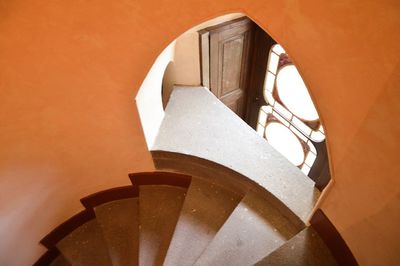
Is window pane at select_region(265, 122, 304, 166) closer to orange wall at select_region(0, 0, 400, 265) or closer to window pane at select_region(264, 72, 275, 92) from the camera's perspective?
window pane at select_region(264, 72, 275, 92)

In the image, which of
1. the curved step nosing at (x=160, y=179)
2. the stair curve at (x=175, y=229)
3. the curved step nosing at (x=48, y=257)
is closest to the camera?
the stair curve at (x=175, y=229)

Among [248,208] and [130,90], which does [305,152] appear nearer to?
[248,208]

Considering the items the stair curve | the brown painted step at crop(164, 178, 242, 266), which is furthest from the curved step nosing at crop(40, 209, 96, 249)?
the brown painted step at crop(164, 178, 242, 266)

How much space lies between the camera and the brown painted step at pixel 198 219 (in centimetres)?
191

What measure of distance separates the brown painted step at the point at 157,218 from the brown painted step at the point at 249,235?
1.46ft

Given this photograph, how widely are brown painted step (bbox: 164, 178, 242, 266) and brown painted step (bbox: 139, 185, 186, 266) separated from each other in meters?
0.20

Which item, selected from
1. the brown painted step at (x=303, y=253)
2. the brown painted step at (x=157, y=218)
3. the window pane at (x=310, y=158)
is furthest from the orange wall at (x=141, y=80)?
the window pane at (x=310, y=158)

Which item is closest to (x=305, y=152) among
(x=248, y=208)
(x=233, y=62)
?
(x=248, y=208)

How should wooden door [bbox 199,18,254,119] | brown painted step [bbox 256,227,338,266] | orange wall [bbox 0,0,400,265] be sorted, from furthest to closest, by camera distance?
wooden door [bbox 199,18,254,119] < brown painted step [bbox 256,227,338,266] < orange wall [bbox 0,0,400,265]

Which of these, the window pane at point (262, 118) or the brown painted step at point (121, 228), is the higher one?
the window pane at point (262, 118)

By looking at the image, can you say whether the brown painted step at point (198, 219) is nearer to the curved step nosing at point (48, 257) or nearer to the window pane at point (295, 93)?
the window pane at point (295, 93)

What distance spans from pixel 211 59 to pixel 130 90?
0.85 m

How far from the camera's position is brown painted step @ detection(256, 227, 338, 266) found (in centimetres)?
168

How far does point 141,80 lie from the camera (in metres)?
1.60
